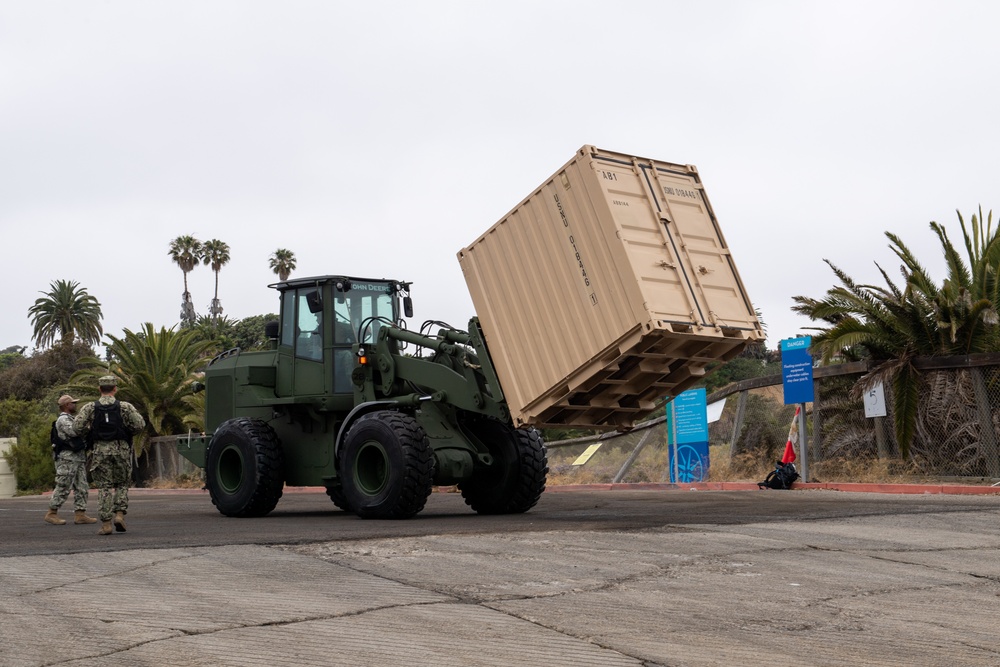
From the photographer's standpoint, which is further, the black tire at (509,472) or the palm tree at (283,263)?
the palm tree at (283,263)

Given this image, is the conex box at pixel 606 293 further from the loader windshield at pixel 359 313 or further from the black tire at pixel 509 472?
the loader windshield at pixel 359 313

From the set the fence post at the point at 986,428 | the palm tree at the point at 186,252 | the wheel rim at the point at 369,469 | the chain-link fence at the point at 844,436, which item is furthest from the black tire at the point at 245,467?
the palm tree at the point at 186,252

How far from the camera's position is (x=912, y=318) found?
63.9ft

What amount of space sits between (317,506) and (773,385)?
8668 millimetres

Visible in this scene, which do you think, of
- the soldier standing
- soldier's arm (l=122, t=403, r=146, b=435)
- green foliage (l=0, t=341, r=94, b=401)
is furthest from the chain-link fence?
green foliage (l=0, t=341, r=94, b=401)

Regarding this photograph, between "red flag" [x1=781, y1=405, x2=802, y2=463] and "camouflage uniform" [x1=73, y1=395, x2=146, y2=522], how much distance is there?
1155 centimetres

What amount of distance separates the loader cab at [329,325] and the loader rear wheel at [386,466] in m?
1.41

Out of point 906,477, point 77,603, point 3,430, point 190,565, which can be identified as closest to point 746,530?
point 190,565

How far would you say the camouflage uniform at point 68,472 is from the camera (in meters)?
14.3

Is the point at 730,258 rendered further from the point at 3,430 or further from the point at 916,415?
the point at 3,430

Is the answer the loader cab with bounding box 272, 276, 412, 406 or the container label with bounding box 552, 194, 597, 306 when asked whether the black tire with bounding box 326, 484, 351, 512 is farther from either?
the container label with bounding box 552, 194, 597, 306

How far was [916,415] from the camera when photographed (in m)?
18.9

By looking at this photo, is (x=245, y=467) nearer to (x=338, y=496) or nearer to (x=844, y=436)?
(x=338, y=496)

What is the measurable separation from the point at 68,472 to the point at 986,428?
13428 mm
